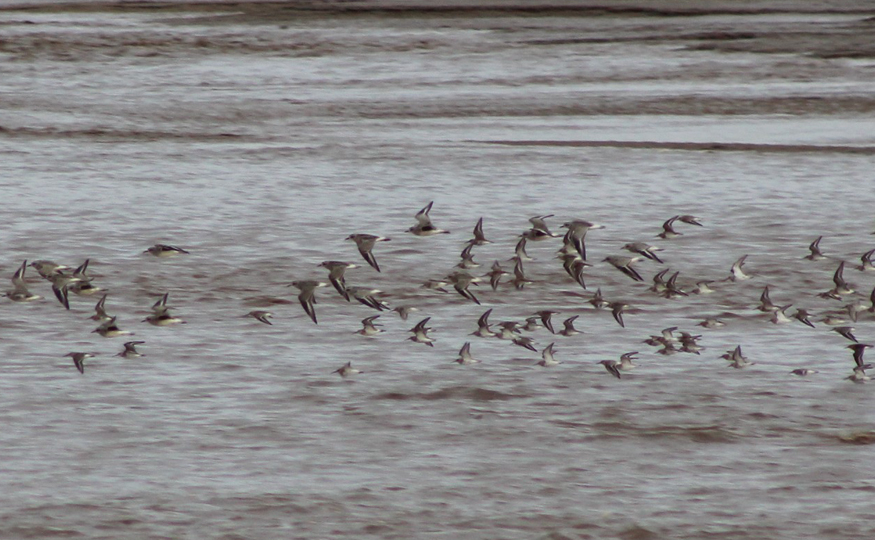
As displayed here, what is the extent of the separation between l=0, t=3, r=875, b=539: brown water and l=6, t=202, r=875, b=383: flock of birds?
109 mm

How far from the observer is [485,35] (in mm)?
31000

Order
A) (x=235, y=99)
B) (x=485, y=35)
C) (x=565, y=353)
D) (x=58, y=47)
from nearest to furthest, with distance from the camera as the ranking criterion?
1. (x=565, y=353)
2. (x=235, y=99)
3. (x=58, y=47)
4. (x=485, y=35)

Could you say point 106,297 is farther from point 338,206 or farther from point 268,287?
point 338,206

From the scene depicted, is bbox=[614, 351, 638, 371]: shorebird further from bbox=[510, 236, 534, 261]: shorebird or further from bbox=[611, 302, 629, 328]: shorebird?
bbox=[510, 236, 534, 261]: shorebird

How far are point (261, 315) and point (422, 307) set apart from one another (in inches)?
53.1

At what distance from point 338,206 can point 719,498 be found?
814cm

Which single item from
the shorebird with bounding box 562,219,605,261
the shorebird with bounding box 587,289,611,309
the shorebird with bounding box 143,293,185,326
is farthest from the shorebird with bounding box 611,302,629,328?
the shorebird with bounding box 143,293,185,326

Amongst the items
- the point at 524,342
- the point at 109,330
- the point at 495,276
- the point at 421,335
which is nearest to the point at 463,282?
the point at 495,276

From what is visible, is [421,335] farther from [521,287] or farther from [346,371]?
[521,287]

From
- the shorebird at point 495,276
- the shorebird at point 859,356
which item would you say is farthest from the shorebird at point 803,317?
the shorebird at point 495,276

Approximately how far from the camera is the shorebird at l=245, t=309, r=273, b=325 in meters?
10.8

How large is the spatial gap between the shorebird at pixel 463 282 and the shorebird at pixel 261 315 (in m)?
1.37

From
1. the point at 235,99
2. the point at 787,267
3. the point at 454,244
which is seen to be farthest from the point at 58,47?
the point at 787,267

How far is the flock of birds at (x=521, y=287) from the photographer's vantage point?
9969 mm
